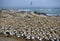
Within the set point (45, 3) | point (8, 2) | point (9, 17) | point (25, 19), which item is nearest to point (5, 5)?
point (8, 2)

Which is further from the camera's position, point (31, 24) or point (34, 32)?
point (31, 24)

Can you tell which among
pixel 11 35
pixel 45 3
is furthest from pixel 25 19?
pixel 45 3

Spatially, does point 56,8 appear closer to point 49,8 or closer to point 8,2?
point 49,8

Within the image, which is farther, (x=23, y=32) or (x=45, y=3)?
(x=45, y=3)

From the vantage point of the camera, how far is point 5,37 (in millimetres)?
1617

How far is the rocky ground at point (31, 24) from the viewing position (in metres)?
1.60

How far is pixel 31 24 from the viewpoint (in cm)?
177

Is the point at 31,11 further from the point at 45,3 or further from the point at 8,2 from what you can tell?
the point at 8,2

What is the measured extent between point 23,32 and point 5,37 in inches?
9.7

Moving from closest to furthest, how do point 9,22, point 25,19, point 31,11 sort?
point 9,22, point 25,19, point 31,11

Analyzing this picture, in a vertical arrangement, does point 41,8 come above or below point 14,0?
below

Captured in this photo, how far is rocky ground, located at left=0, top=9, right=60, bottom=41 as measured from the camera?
1604 millimetres

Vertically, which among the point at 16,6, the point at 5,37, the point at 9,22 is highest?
the point at 16,6

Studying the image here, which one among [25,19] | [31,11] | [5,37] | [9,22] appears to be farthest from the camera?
[31,11]
